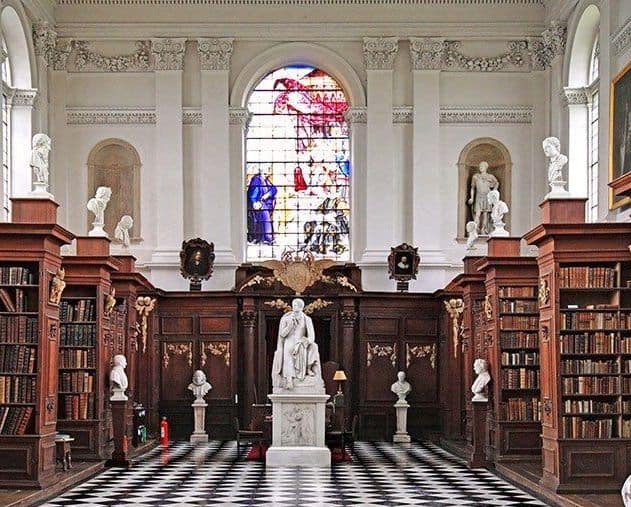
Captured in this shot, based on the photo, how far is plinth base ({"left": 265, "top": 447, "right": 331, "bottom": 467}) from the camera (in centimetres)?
1802

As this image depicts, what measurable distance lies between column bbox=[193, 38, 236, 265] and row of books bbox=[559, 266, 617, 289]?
38.8 ft

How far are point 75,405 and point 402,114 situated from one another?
10585 millimetres

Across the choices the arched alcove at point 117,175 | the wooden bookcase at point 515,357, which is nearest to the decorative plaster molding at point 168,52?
the arched alcove at point 117,175

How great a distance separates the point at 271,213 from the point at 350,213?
1602 mm

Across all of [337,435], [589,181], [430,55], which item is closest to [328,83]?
[430,55]

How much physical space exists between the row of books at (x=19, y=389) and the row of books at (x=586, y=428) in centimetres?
568

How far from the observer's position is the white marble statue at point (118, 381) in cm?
1783

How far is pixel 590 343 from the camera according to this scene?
1407 centimetres

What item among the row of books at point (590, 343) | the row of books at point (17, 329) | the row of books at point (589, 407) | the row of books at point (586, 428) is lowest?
the row of books at point (586, 428)

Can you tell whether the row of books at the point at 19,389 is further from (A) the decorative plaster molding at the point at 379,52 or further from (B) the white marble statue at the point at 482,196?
(A) the decorative plaster molding at the point at 379,52

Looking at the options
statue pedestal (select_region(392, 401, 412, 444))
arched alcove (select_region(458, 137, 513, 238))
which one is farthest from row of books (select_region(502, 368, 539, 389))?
arched alcove (select_region(458, 137, 513, 238))

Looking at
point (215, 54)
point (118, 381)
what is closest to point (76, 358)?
point (118, 381)

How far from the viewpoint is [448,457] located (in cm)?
1964

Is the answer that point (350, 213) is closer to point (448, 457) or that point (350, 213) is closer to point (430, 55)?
point (430, 55)
